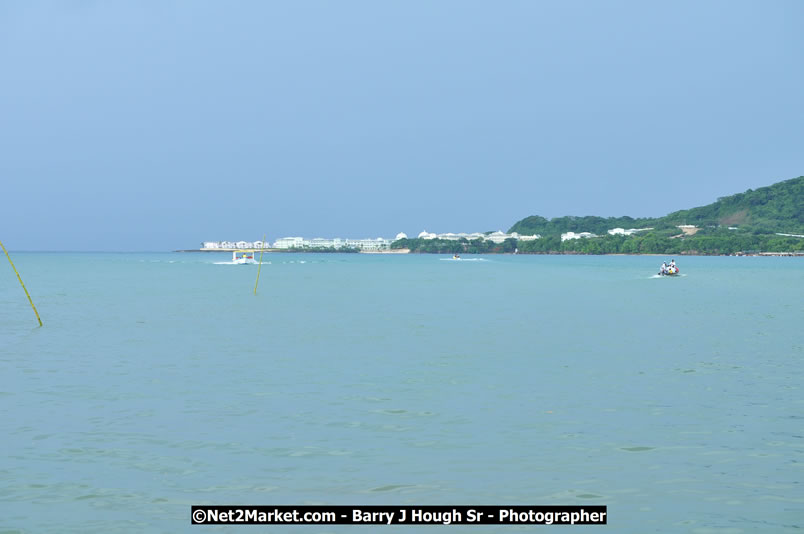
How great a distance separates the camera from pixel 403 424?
16.1 metres

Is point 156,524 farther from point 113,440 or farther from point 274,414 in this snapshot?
point 274,414

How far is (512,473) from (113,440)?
7414mm

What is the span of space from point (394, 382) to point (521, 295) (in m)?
44.5

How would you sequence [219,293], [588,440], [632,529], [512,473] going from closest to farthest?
1. [632,529]
2. [512,473]
3. [588,440]
4. [219,293]

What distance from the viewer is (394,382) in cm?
2147

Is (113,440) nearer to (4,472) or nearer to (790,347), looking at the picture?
(4,472)

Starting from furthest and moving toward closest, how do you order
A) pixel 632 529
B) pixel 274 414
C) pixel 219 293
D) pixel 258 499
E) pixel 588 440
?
1. pixel 219 293
2. pixel 274 414
3. pixel 588 440
4. pixel 258 499
5. pixel 632 529

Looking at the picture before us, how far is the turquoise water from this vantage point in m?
11.3

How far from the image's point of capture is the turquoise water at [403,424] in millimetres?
11297

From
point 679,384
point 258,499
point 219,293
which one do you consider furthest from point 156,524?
point 219,293

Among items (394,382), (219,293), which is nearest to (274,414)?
(394,382)

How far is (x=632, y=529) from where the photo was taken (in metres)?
10.2

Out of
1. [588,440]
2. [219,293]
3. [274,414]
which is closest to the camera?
[588,440]

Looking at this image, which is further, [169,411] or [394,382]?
[394,382]
